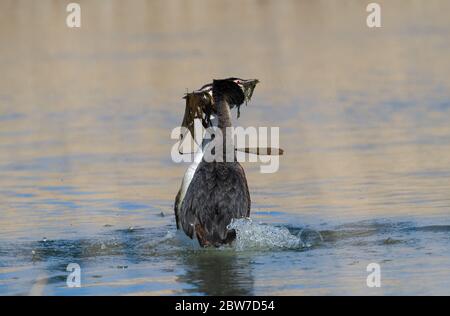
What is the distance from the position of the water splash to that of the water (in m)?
0.01

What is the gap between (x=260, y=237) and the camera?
10.1 m

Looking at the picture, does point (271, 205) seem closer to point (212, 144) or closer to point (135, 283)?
point (212, 144)

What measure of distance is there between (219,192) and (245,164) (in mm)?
3565

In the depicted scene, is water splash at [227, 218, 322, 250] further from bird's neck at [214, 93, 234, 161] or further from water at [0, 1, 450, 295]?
bird's neck at [214, 93, 234, 161]

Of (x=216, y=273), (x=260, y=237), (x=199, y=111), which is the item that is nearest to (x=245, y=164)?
(x=199, y=111)

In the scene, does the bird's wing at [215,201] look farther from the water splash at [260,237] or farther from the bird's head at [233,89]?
the bird's head at [233,89]

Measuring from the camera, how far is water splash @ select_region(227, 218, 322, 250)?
33.1ft

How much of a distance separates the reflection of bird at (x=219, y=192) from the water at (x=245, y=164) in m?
Answer: 0.17

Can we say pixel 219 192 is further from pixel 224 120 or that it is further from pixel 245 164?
pixel 245 164

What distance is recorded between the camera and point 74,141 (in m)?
15.5

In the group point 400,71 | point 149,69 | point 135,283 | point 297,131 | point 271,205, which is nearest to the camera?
point 135,283

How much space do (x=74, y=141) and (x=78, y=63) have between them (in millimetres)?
6467

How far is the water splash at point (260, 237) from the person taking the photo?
10.1 metres
